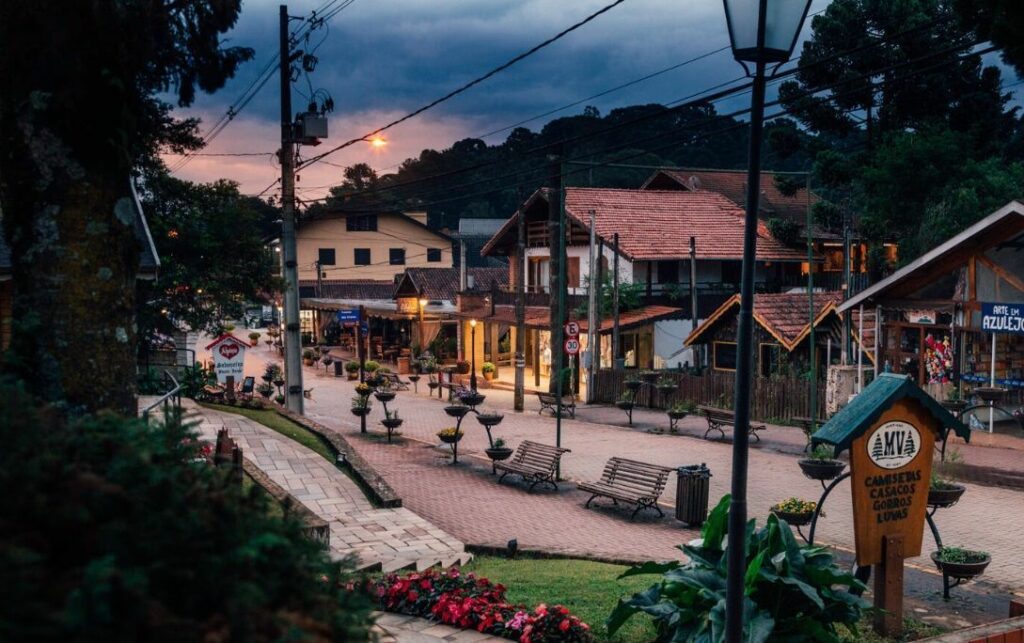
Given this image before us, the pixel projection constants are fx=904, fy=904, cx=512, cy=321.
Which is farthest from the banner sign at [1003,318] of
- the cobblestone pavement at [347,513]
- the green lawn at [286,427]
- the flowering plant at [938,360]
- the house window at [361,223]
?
the house window at [361,223]

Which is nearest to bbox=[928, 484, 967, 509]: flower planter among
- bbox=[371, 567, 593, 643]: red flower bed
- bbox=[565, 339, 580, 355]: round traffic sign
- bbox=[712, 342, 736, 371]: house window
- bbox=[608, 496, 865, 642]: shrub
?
bbox=[608, 496, 865, 642]: shrub

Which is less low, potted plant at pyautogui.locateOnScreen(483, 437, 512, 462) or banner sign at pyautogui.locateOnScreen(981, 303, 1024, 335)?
banner sign at pyautogui.locateOnScreen(981, 303, 1024, 335)

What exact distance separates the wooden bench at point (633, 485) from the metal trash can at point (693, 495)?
2.19ft

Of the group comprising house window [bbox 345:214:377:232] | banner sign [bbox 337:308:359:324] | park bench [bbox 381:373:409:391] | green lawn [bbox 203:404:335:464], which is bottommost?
park bench [bbox 381:373:409:391]

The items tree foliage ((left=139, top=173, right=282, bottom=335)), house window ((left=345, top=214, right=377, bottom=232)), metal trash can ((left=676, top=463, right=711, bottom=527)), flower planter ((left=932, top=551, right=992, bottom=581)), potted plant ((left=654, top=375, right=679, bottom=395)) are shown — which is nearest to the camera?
flower planter ((left=932, top=551, right=992, bottom=581))

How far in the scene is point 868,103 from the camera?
34812 mm

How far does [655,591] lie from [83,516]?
5.48m

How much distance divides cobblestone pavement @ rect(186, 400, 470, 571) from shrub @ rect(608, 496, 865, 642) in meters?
3.39

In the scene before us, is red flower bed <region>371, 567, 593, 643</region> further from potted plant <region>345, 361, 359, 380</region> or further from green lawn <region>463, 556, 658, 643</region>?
potted plant <region>345, 361, 359, 380</region>

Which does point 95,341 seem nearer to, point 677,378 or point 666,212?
point 677,378

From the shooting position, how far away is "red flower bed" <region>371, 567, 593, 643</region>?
706 cm

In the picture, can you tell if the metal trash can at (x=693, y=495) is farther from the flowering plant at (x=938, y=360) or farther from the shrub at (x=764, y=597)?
the flowering plant at (x=938, y=360)

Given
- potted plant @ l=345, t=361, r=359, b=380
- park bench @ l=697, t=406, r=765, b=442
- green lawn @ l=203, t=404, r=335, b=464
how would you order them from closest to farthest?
green lawn @ l=203, t=404, r=335, b=464, park bench @ l=697, t=406, r=765, b=442, potted plant @ l=345, t=361, r=359, b=380

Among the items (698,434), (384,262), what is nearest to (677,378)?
(698,434)
